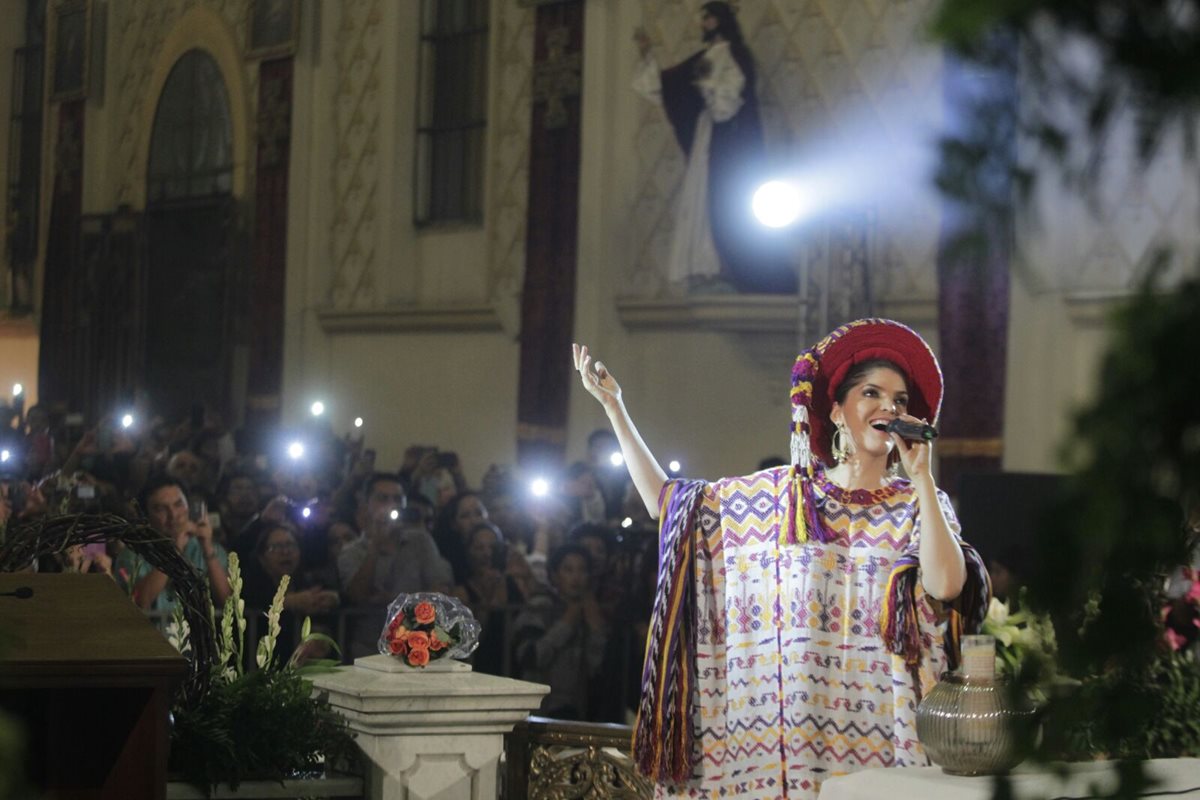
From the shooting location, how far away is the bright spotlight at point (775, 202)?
9133 mm

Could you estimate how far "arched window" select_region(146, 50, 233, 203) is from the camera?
20828mm

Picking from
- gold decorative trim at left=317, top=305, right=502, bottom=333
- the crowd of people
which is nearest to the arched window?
gold decorative trim at left=317, top=305, right=502, bottom=333

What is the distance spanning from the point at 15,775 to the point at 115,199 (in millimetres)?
22283

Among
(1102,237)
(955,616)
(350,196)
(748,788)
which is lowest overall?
(748,788)

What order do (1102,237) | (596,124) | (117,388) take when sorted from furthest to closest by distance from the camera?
(117,388)
(596,124)
(1102,237)

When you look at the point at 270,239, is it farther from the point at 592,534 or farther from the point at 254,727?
the point at 254,727

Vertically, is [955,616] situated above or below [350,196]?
below

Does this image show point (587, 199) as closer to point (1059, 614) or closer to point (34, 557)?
point (34, 557)

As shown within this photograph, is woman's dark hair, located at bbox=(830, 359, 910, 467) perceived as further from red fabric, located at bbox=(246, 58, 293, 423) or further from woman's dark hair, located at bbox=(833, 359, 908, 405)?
red fabric, located at bbox=(246, 58, 293, 423)

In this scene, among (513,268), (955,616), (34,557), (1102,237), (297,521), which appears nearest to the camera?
(955,616)

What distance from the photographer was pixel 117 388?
71.5ft

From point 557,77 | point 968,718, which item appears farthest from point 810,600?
point 557,77

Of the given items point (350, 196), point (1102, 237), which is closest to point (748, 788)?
point (1102, 237)

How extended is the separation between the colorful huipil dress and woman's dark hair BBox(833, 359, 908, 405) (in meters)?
0.21
